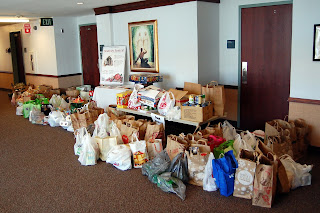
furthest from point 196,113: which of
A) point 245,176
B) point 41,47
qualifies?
point 41,47

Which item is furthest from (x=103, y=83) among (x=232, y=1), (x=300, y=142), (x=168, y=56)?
(x=300, y=142)

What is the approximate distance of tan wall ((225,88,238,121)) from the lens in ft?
19.3

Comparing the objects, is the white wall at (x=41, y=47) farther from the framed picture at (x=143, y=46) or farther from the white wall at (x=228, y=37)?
the white wall at (x=228, y=37)

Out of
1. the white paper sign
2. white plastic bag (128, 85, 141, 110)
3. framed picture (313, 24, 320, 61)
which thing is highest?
framed picture (313, 24, 320, 61)

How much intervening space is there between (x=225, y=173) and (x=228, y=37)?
3.11m

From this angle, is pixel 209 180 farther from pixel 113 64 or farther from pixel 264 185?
pixel 113 64

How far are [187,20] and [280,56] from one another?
66.2 inches

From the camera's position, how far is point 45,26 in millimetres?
9219

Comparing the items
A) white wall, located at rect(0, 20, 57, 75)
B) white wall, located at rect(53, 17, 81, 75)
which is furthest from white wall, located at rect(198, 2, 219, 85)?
white wall, located at rect(0, 20, 57, 75)

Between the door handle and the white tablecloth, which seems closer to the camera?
the door handle

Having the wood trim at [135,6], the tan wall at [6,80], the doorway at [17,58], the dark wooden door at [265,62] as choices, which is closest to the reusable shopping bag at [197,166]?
the dark wooden door at [265,62]

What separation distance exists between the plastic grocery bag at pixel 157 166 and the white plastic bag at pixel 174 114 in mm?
965

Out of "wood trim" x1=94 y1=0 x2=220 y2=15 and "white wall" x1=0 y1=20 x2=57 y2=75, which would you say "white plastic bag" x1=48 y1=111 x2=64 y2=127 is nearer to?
"wood trim" x1=94 y1=0 x2=220 y2=15

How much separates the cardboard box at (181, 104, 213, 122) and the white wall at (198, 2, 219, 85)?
123 centimetres
